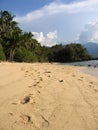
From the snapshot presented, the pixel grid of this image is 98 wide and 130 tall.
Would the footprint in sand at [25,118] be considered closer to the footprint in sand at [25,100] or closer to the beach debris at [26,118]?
the beach debris at [26,118]

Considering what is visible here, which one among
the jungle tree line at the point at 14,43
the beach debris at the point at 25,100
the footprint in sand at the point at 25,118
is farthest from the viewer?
the jungle tree line at the point at 14,43

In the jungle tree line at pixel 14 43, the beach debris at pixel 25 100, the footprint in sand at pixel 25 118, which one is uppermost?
the jungle tree line at pixel 14 43

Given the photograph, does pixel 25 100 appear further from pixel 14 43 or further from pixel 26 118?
pixel 14 43

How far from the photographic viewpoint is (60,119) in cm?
529

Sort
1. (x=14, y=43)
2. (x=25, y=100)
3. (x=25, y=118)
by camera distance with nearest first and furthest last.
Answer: (x=25, y=118), (x=25, y=100), (x=14, y=43)

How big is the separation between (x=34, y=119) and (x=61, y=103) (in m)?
1.67

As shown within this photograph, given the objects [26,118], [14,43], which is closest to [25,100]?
[26,118]

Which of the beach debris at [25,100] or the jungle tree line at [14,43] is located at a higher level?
the jungle tree line at [14,43]

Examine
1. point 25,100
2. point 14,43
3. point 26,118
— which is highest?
point 14,43

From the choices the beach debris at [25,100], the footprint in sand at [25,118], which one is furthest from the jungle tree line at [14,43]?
the footprint in sand at [25,118]

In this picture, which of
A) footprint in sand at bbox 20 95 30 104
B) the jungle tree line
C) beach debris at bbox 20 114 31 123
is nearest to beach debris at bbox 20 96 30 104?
footprint in sand at bbox 20 95 30 104

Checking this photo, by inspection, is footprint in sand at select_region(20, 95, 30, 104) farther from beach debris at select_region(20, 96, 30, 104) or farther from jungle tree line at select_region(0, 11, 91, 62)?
jungle tree line at select_region(0, 11, 91, 62)

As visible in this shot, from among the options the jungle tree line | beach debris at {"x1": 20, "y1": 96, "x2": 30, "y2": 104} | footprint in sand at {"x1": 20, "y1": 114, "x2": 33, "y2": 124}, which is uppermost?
the jungle tree line

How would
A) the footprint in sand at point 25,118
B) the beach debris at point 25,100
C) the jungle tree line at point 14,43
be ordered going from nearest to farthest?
the footprint in sand at point 25,118
the beach debris at point 25,100
the jungle tree line at point 14,43
